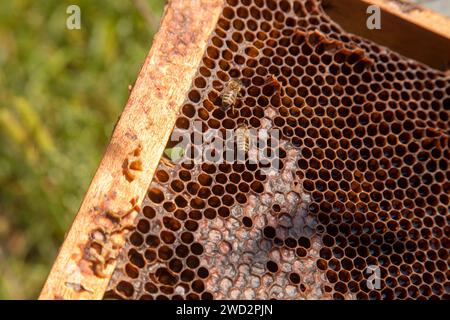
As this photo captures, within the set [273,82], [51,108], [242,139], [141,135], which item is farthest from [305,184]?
[51,108]

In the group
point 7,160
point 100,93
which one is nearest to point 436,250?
point 100,93

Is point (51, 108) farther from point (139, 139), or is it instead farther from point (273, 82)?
point (273, 82)

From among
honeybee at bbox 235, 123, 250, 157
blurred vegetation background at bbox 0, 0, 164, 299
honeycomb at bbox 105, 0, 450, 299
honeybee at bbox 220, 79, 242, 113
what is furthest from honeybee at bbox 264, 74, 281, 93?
blurred vegetation background at bbox 0, 0, 164, 299

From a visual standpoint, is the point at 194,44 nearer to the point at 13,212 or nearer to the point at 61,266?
the point at 61,266

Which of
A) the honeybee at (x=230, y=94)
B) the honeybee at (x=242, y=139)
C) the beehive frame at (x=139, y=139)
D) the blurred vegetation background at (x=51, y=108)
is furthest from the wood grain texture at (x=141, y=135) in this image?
the blurred vegetation background at (x=51, y=108)

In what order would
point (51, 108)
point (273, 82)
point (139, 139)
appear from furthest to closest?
point (51, 108), point (273, 82), point (139, 139)

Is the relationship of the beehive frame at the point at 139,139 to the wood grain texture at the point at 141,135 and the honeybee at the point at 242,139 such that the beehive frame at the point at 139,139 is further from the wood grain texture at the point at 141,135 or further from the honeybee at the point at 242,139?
the honeybee at the point at 242,139

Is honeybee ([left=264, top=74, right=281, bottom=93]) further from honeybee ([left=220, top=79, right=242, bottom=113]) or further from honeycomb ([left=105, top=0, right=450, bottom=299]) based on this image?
honeybee ([left=220, top=79, right=242, bottom=113])

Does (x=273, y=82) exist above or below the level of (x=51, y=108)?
above
